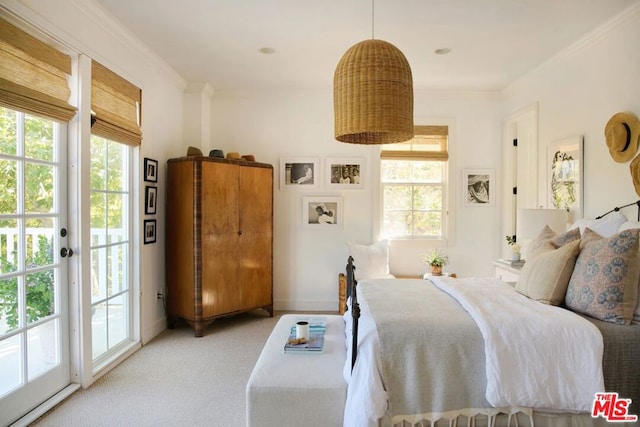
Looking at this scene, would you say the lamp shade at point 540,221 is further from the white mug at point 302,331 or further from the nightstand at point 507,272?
the white mug at point 302,331

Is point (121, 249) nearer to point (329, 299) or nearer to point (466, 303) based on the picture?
point (329, 299)

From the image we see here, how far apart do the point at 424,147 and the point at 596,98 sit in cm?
184

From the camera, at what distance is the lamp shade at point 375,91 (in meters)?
1.72

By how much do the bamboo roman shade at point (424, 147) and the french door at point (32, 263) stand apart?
3340 millimetres

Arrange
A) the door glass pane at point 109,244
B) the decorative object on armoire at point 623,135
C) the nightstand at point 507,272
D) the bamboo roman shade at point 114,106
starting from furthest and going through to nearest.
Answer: the nightstand at point 507,272, the door glass pane at point 109,244, the bamboo roman shade at point 114,106, the decorative object on armoire at point 623,135

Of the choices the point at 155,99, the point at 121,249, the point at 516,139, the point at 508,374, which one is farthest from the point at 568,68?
the point at 121,249

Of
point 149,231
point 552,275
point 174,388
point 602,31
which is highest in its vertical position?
point 602,31

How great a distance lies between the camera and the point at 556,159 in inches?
138

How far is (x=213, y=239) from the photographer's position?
3766mm

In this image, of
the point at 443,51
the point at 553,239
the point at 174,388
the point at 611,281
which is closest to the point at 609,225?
the point at 553,239

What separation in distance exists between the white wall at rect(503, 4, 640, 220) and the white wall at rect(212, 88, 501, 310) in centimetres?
89

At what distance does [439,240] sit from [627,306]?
2.70m

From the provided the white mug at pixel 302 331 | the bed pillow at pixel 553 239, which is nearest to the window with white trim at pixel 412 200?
the bed pillow at pixel 553 239

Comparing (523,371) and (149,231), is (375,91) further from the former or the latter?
(149,231)
